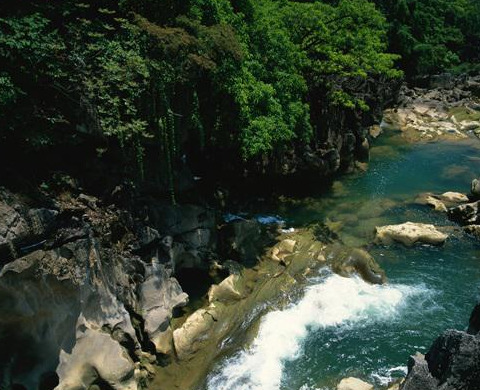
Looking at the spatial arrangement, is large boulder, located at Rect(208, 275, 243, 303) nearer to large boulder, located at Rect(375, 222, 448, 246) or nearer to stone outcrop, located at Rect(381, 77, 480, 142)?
large boulder, located at Rect(375, 222, 448, 246)

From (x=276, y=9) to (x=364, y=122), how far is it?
10.7 m

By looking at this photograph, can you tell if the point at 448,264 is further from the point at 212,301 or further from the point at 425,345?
the point at 212,301

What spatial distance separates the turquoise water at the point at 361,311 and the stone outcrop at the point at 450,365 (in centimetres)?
251

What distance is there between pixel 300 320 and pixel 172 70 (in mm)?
8697

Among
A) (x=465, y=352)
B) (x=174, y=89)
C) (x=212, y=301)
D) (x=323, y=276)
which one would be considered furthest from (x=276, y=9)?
(x=465, y=352)

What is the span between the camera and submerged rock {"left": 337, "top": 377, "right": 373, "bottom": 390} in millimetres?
11359

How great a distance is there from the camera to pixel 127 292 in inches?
506

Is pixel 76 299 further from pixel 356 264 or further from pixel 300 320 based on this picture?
pixel 356 264

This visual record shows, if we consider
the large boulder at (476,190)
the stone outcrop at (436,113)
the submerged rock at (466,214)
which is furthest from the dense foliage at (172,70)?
the stone outcrop at (436,113)

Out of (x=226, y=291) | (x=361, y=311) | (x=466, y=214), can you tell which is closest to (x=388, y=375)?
(x=361, y=311)

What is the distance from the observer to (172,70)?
13.9 meters

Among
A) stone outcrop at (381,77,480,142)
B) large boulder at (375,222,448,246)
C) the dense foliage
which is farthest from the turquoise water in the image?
stone outcrop at (381,77,480,142)

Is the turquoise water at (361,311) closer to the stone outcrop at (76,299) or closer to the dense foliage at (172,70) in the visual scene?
the stone outcrop at (76,299)

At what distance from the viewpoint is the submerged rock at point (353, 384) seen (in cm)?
1136
